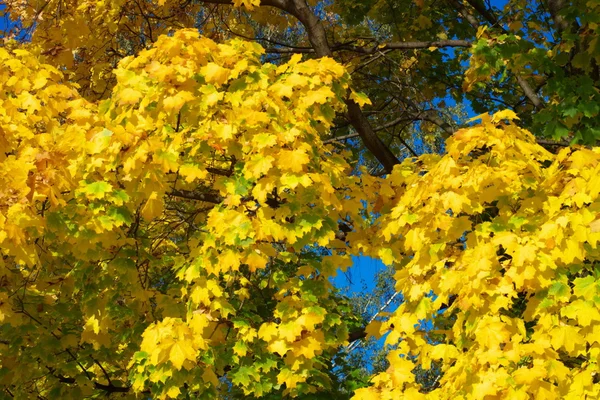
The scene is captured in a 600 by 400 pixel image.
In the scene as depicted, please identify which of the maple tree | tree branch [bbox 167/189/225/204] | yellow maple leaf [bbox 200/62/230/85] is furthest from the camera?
tree branch [bbox 167/189/225/204]

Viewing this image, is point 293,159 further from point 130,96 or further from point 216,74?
point 130,96

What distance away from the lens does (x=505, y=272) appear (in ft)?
15.5

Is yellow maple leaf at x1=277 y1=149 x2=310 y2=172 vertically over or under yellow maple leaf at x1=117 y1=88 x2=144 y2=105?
under

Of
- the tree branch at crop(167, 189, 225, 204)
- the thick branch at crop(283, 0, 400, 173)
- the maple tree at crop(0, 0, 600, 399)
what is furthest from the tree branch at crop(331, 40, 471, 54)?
the tree branch at crop(167, 189, 225, 204)

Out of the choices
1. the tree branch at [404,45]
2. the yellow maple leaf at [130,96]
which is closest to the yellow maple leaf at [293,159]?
the yellow maple leaf at [130,96]

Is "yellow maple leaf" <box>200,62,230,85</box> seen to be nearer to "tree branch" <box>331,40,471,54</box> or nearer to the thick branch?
the thick branch

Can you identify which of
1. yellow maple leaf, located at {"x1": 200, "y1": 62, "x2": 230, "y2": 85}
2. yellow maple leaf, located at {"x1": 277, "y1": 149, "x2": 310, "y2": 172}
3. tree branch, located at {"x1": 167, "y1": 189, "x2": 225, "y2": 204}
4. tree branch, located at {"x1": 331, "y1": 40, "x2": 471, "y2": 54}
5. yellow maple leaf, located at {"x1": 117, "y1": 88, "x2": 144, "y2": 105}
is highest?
tree branch, located at {"x1": 331, "y1": 40, "x2": 471, "y2": 54}

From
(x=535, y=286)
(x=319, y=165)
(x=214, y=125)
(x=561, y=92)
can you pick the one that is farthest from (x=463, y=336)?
(x=561, y=92)

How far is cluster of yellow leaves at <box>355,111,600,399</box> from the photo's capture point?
4.18m

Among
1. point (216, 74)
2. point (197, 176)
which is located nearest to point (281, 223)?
point (197, 176)

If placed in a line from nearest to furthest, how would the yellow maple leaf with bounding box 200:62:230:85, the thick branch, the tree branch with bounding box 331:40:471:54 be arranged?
the yellow maple leaf with bounding box 200:62:230:85 → the thick branch → the tree branch with bounding box 331:40:471:54

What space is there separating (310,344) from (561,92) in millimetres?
3949

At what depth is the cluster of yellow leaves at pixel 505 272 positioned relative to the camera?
4.18 m

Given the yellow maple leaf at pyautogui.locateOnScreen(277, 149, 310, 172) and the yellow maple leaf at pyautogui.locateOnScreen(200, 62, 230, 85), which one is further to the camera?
the yellow maple leaf at pyautogui.locateOnScreen(200, 62, 230, 85)
